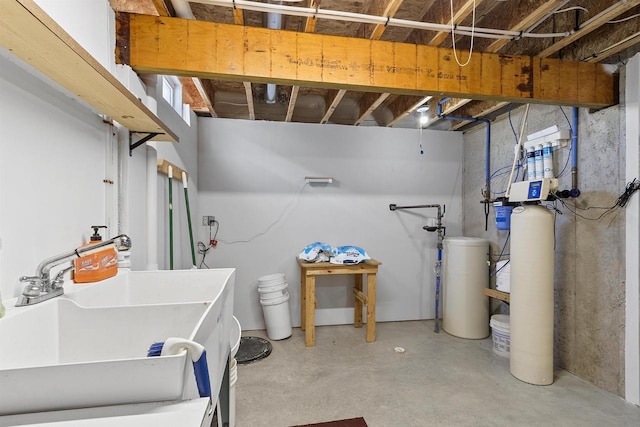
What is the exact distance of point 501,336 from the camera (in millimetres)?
2768

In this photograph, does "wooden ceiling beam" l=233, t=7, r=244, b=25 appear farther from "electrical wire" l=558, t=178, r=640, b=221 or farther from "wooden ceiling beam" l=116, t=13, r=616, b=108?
"electrical wire" l=558, t=178, r=640, b=221

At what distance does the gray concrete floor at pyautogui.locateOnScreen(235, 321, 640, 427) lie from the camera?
1940 mm

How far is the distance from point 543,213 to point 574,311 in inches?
36.3

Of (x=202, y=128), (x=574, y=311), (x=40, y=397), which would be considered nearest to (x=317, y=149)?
(x=202, y=128)

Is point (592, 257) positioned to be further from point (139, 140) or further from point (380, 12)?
point (139, 140)

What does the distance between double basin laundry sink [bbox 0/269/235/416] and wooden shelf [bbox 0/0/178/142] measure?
0.80m

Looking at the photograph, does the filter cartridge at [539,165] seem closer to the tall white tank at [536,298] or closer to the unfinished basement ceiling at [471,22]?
the tall white tank at [536,298]

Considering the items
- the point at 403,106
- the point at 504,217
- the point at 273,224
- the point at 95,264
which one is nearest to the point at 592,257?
the point at 504,217

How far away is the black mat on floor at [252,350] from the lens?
106 inches

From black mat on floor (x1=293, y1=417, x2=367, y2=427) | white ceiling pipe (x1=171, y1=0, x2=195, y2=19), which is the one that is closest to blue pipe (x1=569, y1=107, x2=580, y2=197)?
black mat on floor (x1=293, y1=417, x2=367, y2=427)

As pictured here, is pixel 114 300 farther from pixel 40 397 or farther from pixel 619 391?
pixel 619 391

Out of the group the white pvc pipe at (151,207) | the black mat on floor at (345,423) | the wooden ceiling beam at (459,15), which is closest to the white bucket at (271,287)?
the white pvc pipe at (151,207)

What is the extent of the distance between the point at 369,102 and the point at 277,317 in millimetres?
2484

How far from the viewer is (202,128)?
337 cm
